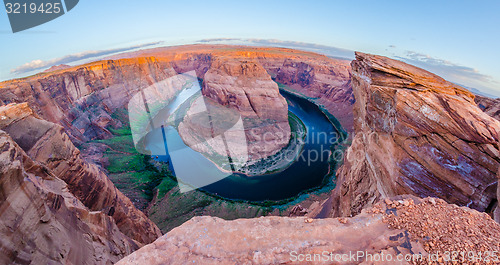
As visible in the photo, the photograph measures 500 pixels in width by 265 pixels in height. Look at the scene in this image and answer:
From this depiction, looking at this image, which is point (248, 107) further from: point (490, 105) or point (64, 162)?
point (490, 105)

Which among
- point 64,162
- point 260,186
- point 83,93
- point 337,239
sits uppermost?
point 83,93

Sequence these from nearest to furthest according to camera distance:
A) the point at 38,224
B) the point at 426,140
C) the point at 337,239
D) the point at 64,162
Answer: the point at 337,239 → the point at 38,224 → the point at 426,140 → the point at 64,162

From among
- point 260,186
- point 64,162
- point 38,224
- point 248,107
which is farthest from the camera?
point 248,107

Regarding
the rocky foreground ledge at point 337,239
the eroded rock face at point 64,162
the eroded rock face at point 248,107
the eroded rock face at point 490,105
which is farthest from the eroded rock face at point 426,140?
the eroded rock face at point 248,107

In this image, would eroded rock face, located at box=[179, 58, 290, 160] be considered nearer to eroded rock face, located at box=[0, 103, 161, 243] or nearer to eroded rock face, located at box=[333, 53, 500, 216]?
eroded rock face, located at box=[0, 103, 161, 243]

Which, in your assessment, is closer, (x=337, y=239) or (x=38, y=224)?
(x=337, y=239)

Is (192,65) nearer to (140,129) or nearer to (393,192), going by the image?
(140,129)

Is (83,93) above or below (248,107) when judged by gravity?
above

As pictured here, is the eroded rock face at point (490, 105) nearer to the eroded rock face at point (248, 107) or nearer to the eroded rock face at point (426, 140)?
the eroded rock face at point (426, 140)

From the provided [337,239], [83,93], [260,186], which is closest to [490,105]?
[337,239]
